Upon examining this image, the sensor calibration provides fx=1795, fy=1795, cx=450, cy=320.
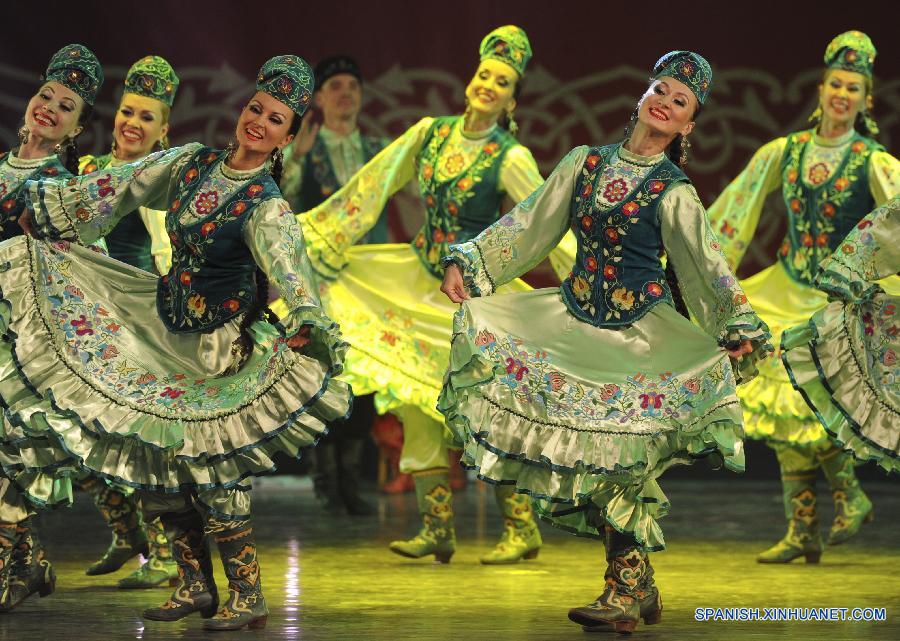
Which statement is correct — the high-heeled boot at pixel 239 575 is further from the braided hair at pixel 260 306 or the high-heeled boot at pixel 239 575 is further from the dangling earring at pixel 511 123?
the dangling earring at pixel 511 123

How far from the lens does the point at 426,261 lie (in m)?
6.44

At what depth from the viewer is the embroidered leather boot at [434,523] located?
612cm

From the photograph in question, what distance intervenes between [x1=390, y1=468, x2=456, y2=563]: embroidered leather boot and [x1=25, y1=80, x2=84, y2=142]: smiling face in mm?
1861

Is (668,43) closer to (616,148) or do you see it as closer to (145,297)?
(616,148)

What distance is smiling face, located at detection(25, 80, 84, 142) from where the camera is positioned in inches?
200

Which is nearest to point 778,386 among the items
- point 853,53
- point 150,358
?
point 853,53

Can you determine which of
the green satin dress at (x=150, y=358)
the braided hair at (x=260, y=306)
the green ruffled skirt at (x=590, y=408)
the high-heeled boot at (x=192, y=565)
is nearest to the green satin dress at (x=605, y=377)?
the green ruffled skirt at (x=590, y=408)

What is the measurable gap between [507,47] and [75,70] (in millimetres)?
1806

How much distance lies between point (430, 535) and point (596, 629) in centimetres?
161

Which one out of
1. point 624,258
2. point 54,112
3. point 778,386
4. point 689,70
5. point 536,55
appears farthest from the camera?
point 536,55

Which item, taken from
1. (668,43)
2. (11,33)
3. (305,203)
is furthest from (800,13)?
(11,33)

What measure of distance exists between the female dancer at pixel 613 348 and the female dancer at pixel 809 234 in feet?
5.02

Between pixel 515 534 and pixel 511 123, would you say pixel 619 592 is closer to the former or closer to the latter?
pixel 515 534

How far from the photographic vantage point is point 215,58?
27.9 feet
